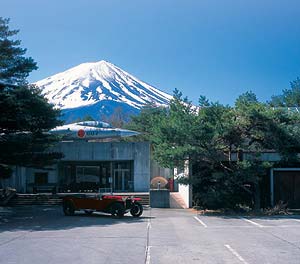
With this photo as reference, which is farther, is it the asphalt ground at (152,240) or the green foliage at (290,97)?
the green foliage at (290,97)

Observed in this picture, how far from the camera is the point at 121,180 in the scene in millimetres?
44469

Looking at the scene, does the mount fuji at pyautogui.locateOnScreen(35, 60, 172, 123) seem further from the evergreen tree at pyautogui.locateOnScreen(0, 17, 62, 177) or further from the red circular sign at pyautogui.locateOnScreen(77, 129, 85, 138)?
the evergreen tree at pyautogui.locateOnScreen(0, 17, 62, 177)

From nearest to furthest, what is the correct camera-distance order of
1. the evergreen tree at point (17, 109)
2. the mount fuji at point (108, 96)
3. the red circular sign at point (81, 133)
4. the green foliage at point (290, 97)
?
the evergreen tree at point (17, 109), the red circular sign at point (81, 133), the green foliage at point (290, 97), the mount fuji at point (108, 96)

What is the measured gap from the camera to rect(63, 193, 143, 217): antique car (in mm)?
22748

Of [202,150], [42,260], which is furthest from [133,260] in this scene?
[202,150]

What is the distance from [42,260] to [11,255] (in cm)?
118

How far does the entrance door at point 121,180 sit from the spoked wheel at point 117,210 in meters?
21.1

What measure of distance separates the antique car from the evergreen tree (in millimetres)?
6251

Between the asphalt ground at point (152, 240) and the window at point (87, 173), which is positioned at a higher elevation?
the window at point (87, 173)

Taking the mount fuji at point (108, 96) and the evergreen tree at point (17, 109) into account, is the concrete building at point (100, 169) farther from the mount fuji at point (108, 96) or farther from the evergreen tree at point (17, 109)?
the mount fuji at point (108, 96)

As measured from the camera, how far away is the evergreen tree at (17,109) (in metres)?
27.3

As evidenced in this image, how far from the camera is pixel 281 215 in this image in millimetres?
23641

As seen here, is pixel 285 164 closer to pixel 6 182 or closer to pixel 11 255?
pixel 11 255

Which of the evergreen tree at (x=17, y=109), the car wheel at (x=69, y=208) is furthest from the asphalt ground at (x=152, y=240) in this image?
the evergreen tree at (x=17, y=109)
